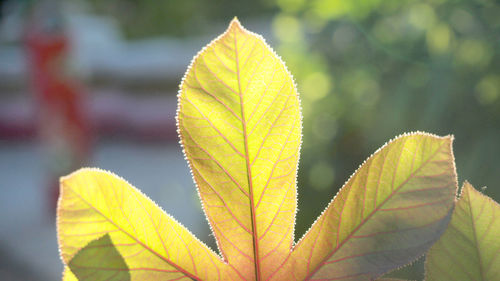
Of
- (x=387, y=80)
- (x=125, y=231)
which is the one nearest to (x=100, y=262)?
(x=125, y=231)

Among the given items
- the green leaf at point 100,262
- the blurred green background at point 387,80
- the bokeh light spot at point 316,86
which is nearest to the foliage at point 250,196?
the green leaf at point 100,262

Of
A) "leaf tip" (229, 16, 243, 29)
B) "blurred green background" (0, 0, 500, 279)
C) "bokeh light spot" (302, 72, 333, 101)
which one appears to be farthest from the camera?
"bokeh light spot" (302, 72, 333, 101)

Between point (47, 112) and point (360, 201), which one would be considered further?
point (47, 112)

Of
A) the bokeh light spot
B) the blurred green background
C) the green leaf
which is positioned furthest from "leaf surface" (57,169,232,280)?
the bokeh light spot

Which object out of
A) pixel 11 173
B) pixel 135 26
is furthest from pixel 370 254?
pixel 135 26

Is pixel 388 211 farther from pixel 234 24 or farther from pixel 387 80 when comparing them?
pixel 387 80

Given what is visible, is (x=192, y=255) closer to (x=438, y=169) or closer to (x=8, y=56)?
(x=438, y=169)

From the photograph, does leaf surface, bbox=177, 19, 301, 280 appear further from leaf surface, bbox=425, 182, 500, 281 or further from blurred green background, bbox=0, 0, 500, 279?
blurred green background, bbox=0, 0, 500, 279
